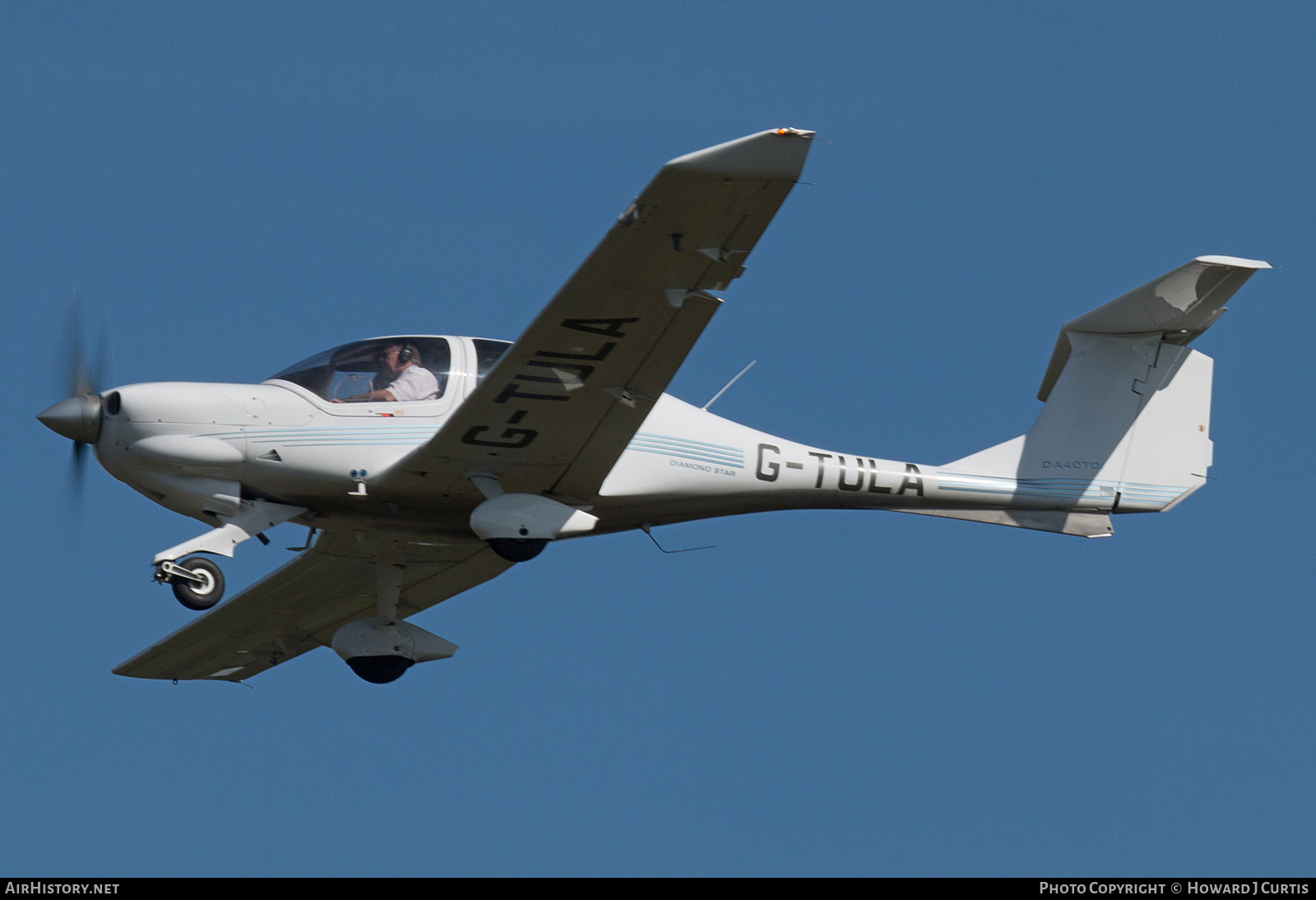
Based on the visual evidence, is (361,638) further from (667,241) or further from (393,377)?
(667,241)

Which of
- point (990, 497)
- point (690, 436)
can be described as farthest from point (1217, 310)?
point (690, 436)

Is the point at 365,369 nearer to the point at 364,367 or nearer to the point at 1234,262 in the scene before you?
the point at 364,367

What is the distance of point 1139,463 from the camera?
14844 millimetres

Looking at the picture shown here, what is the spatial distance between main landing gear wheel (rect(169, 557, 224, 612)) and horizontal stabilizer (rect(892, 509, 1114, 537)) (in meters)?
6.14

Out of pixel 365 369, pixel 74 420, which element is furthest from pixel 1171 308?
pixel 74 420

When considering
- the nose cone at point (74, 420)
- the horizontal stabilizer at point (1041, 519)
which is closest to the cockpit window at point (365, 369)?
the nose cone at point (74, 420)

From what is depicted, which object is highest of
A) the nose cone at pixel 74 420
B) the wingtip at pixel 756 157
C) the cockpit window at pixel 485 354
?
the wingtip at pixel 756 157

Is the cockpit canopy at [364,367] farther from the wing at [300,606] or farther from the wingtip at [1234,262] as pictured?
the wingtip at [1234,262]

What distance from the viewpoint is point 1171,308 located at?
567 inches

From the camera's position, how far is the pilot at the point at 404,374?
12.5m

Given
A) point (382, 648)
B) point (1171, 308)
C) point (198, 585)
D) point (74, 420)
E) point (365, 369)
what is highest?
point (1171, 308)

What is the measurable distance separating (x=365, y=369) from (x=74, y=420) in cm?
224

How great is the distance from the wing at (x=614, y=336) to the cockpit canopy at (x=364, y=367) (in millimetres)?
765

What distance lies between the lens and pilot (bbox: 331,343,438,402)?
40.9ft
